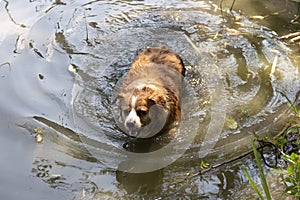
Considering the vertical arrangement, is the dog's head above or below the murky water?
above

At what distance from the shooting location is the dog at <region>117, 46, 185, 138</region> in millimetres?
5137

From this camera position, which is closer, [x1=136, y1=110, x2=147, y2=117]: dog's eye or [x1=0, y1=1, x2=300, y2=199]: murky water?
[x1=0, y1=1, x2=300, y2=199]: murky water

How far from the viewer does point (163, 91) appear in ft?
18.2

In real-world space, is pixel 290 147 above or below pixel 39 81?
above

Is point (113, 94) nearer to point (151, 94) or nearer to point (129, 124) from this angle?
point (151, 94)

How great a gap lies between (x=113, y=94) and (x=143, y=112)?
1068 millimetres

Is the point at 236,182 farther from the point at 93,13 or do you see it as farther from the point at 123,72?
the point at 93,13

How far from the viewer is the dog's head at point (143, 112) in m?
5.10

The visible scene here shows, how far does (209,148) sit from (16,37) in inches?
146

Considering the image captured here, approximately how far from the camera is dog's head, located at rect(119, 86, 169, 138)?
5098 millimetres

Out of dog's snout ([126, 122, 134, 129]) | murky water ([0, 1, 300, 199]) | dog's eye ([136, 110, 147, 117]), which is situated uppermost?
dog's eye ([136, 110, 147, 117])

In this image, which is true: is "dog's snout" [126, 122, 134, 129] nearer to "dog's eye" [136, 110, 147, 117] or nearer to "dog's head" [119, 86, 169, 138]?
"dog's head" [119, 86, 169, 138]

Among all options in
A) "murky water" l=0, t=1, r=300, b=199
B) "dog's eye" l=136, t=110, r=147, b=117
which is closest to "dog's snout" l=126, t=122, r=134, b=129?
"dog's eye" l=136, t=110, r=147, b=117

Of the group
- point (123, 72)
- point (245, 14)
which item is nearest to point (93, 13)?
point (123, 72)
